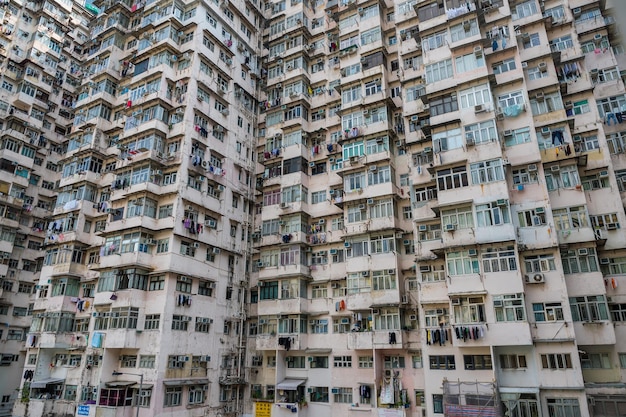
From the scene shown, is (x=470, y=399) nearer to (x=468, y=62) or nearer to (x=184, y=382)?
(x=184, y=382)

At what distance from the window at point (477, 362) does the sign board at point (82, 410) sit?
23.6 m

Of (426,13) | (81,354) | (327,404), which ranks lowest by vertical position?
(327,404)

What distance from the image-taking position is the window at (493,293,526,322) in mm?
22719

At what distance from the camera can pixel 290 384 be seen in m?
29.9

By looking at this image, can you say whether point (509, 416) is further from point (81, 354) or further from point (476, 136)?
point (81, 354)

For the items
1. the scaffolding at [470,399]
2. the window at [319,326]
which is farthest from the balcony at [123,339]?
the scaffolding at [470,399]

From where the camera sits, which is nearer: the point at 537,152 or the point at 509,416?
the point at 509,416

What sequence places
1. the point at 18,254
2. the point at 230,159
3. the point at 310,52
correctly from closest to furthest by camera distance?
the point at 230,159
the point at 310,52
the point at 18,254

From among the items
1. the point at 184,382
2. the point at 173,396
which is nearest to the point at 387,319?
the point at 184,382

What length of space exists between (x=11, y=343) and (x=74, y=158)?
60.9ft

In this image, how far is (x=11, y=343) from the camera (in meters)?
40.2

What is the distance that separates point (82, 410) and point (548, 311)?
28841 mm

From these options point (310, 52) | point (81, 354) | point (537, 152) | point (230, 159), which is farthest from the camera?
point (310, 52)

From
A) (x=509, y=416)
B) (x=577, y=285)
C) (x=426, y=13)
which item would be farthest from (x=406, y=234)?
(x=426, y=13)
